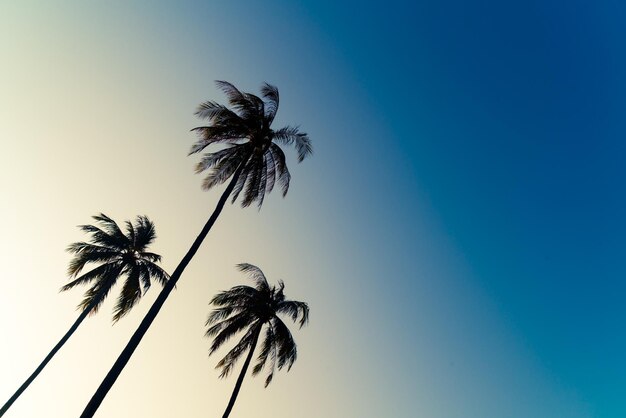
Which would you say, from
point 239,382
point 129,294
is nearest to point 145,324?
point 239,382

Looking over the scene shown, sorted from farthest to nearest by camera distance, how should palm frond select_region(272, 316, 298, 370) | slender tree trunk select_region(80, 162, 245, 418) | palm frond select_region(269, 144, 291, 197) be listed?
palm frond select_region(272, 316, 298, 370), palm frond select_region(269, 144, 291, 197), slender tree trunk select_region(80, 162, 245, 418)

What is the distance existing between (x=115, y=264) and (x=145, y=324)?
13.8 m

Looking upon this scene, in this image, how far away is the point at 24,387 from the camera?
1961 cm

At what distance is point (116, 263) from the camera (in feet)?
79.9

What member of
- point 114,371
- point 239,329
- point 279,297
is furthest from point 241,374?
point 114,371

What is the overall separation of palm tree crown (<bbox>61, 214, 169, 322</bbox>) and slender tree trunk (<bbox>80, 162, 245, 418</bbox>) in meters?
11.4

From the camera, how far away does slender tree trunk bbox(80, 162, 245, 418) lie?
1112cm

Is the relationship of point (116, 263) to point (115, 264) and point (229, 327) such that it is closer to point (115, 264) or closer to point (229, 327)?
point (115, 264)

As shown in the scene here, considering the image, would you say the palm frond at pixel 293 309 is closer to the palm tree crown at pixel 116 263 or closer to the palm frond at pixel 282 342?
the palm frond at pixel 282 342

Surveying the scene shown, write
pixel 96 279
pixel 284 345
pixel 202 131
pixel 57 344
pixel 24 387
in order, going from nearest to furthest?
pixel 202 131 → pixel 24 387 → pixel 57 344 → pixel 284 345 → pixel 96 279

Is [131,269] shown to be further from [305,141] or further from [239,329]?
[305,141]

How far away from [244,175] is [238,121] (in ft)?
9.23

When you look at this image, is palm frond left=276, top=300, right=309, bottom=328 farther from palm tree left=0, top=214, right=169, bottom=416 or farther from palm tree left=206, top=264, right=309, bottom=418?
palm tree left=0, top=214, right=169, bottom=416

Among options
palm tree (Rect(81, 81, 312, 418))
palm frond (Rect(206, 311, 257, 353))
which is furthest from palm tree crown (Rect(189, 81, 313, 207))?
palm frond (Rect(206, 311, 257, 353))
